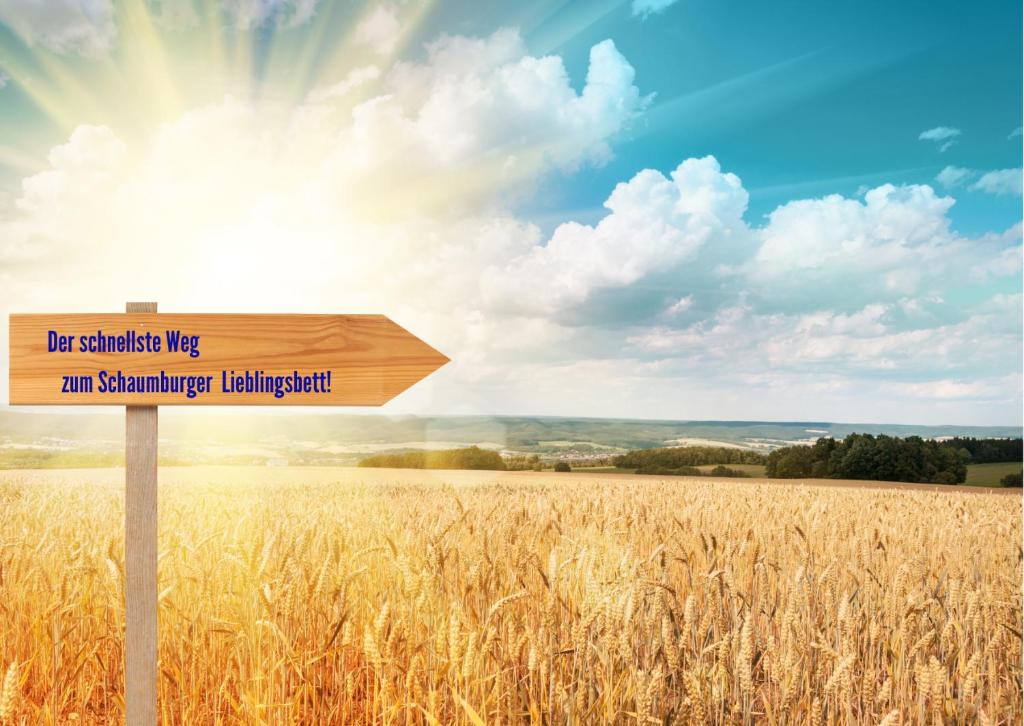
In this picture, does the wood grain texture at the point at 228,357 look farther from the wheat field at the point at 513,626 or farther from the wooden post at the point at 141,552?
the wheat field at the point at 513,626

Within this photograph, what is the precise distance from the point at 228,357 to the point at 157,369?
1.02 feet

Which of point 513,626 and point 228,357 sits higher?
point 228,357

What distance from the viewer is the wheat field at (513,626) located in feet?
9.07

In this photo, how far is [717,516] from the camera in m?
6.48

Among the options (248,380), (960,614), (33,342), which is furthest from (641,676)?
(33,342)

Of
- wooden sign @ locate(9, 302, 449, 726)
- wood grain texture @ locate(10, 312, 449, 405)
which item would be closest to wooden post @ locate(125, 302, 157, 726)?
wooden sign @ locate(9, 302, 449, 726)

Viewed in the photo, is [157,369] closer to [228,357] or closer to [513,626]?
→ [228,357]

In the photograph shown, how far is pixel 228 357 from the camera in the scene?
3002mm

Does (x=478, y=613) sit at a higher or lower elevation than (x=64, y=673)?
higher

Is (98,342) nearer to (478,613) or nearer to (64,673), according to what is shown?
(64,673)

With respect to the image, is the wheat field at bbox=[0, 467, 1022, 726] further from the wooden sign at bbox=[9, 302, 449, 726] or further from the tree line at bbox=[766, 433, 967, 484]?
the tree line at bbox=[766, 433, 967, 484]

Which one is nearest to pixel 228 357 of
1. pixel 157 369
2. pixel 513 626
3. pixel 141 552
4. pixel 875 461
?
pixel 157 369

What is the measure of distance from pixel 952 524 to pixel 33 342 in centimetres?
735

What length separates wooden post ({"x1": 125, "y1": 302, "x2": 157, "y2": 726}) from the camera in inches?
115
